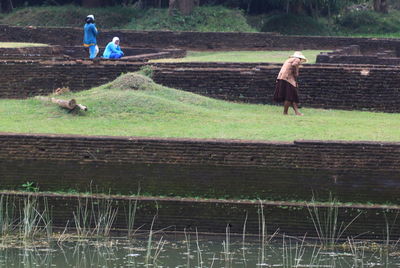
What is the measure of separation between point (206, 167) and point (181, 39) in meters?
15.8

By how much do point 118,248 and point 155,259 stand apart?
696 millimetres

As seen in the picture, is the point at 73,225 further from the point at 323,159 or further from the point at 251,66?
the point at 251,66

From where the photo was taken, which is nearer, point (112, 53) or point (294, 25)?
point (112, 53)

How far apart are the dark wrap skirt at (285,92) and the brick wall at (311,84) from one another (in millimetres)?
1158

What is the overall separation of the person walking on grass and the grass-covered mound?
274 mm

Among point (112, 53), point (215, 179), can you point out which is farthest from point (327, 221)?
point (112, 53)

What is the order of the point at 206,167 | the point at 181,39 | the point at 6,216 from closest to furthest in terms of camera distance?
the point at 6,216, the point at 206,167, the point at 181,39

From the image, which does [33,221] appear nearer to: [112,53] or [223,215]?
[223,215]

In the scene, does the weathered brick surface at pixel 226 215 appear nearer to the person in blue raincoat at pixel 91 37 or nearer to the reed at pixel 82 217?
the reed at pixel 82 217

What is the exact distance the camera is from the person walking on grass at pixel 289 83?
1368 centimetres

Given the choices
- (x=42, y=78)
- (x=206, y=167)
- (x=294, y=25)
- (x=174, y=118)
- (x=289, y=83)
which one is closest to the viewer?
(x=206, y=167)

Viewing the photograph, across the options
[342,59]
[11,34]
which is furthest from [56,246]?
[11,34]

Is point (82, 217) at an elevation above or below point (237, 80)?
below

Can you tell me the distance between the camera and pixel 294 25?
1196 inches
